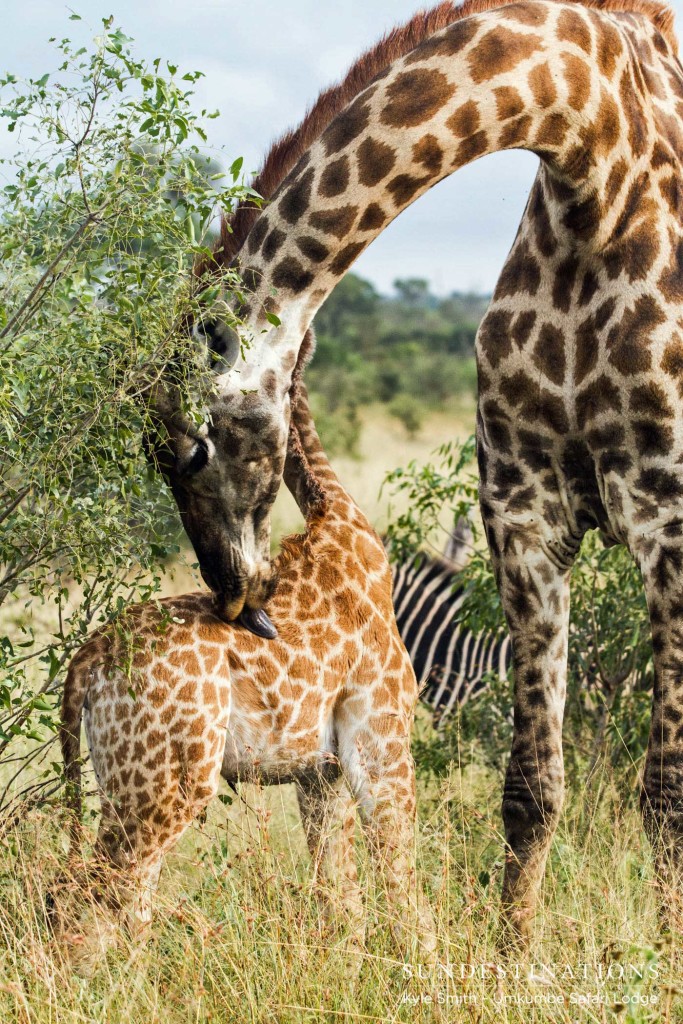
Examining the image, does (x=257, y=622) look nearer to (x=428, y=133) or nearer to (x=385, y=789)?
(x=385, y=789)

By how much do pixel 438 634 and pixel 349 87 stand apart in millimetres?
4117

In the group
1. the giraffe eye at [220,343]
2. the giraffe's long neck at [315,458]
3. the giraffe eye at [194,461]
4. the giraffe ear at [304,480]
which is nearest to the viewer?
the giraffe eye at [220,343]

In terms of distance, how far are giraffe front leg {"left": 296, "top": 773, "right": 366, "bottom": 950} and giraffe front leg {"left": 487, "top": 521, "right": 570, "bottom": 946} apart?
56cm

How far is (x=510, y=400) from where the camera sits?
384 cm

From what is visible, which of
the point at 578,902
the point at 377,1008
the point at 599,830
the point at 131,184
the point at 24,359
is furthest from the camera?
the point at 599,830

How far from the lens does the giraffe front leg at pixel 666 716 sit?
3582 millimetres

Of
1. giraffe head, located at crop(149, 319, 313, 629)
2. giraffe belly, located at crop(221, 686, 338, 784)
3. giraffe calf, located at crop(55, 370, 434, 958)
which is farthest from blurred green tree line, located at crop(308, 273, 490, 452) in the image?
giraffe head, located at crop(149, 319, 313, 629)

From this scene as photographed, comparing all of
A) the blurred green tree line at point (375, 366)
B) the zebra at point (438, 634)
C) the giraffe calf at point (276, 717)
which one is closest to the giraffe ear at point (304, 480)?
the giraffe calf at point (276, 717)

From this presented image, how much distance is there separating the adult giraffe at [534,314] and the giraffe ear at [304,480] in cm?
94

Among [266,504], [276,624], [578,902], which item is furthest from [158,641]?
[578,902]

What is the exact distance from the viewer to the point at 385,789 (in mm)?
4266

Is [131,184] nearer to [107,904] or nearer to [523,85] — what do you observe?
[523,85]

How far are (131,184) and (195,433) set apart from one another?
73 centimetres

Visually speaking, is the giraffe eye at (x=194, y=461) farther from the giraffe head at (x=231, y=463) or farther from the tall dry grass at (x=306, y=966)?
the tall dry grass at (x=306, y=966)
